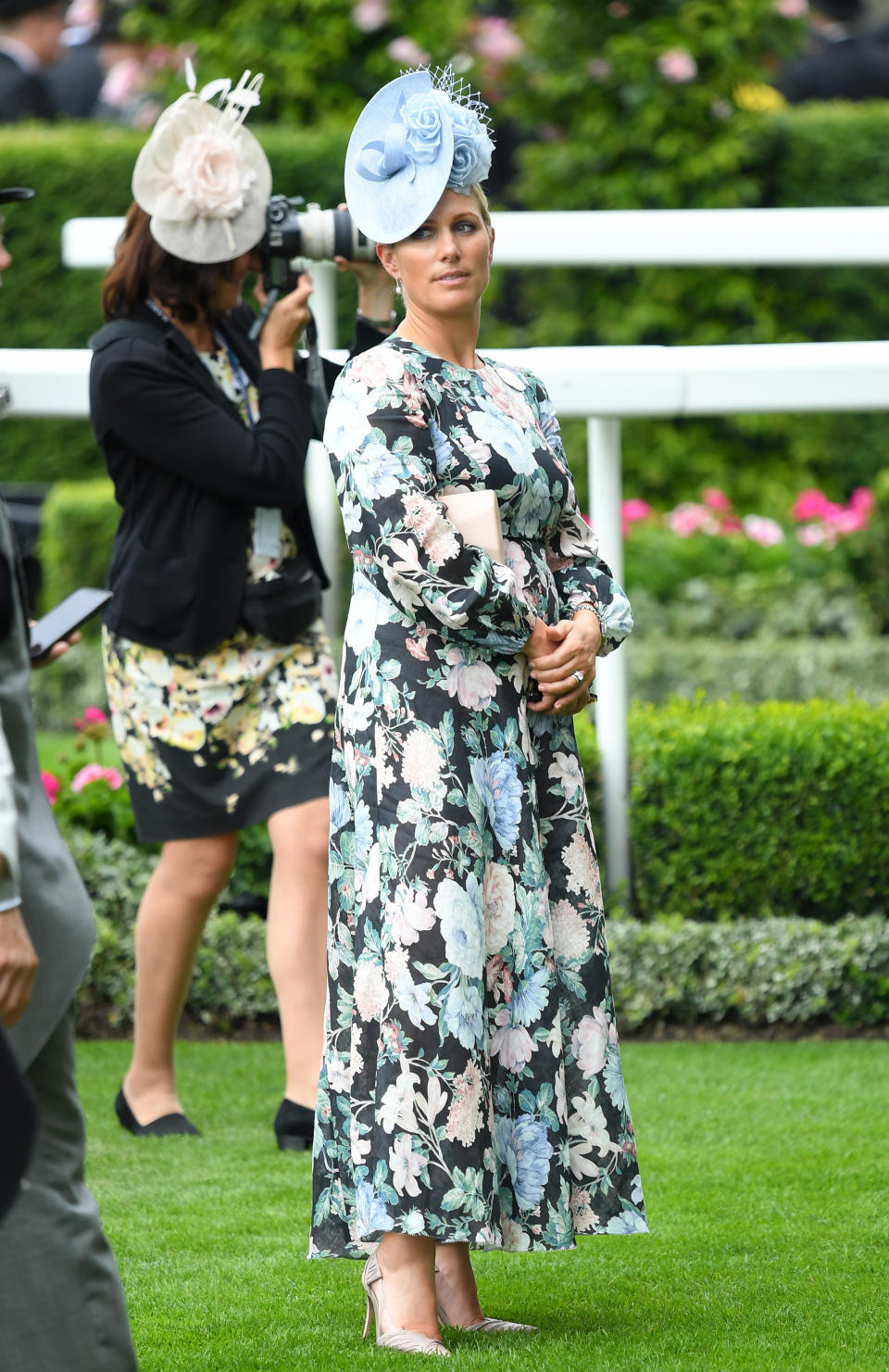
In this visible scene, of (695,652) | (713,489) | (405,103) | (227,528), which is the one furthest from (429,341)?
(713,489)

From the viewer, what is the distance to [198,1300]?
3451 mm

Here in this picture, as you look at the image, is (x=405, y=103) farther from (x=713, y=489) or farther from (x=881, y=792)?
(x=713, y=489)

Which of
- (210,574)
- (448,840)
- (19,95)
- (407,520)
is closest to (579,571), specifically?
(407,520)

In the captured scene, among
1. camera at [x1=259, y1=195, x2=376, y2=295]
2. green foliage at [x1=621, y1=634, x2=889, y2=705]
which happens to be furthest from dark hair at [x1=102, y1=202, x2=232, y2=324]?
green foliage at [x1=621, y1=634, x2=889, y2=705]

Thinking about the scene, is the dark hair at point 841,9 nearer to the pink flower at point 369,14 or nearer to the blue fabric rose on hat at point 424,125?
the pink flower at point 369,14

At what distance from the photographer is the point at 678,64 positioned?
33.7ft

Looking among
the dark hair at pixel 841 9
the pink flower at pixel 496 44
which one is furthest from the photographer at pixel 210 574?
the dark hair at pixel 841 9

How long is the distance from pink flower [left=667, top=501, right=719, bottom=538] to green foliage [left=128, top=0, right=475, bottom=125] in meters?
2.88

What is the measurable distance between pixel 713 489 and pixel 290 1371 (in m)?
7.82

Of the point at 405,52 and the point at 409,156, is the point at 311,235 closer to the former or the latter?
the point at 409,156

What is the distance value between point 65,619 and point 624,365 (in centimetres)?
252

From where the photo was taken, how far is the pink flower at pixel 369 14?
10594 millimetres

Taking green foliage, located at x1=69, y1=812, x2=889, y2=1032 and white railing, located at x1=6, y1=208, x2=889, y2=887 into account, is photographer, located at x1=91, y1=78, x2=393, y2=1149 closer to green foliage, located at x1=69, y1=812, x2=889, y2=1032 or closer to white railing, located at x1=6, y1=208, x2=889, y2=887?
white railing, located at x1=6, y1=208, x2=889, y2=887

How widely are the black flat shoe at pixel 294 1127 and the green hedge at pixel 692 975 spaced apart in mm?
1018
